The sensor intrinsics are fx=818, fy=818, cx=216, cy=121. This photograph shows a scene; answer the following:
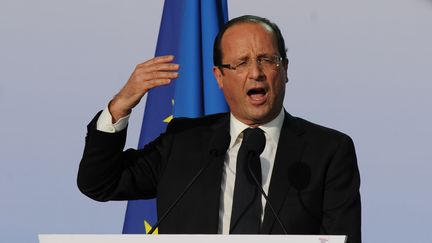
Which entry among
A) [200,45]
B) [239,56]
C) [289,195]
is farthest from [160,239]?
[200,45]

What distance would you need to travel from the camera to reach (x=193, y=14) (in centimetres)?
325

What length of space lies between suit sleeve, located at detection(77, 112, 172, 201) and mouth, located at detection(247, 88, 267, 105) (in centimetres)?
28

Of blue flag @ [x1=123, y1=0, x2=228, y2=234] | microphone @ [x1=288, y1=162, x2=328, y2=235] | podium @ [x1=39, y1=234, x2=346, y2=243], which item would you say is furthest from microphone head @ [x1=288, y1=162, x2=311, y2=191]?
blue flag @ [x1=123, y1=0, x2=228, y2=234]

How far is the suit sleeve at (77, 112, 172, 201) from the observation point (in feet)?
6.65

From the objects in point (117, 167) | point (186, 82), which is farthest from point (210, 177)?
point (186, 82)

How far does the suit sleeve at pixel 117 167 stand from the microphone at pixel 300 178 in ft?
1.12

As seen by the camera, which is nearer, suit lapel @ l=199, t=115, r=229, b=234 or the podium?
the podium

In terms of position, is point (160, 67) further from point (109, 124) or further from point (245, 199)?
point (245, 199)

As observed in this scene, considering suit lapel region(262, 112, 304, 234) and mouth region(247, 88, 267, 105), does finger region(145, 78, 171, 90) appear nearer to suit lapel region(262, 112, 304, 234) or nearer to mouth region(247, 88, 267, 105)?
mouth region(247, 88, 267, 105)

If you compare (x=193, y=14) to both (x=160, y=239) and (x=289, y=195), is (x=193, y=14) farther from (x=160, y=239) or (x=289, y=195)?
(x=160, y=239)

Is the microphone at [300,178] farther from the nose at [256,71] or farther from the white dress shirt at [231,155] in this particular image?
the nose at [256,71]

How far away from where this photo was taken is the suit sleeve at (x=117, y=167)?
6.65 ft

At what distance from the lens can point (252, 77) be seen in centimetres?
199

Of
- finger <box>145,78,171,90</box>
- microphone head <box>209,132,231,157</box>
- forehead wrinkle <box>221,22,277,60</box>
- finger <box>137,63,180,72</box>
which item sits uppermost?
forehead wrinkle <box>221,22,277,60</box>
